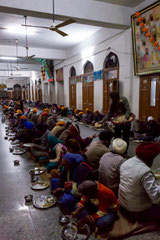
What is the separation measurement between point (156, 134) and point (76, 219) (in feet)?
12.0

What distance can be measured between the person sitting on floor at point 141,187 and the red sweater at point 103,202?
0.16 metres

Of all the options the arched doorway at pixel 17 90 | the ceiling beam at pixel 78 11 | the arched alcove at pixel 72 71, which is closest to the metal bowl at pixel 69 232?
the ceiling beam at pixel 78 11

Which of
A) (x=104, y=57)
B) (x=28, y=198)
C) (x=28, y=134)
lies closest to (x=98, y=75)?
(x=104, y=57)

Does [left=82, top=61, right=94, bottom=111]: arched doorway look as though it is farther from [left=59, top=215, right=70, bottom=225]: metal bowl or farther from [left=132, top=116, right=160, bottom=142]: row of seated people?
[left=59, top=215, right=70, bottom=225]: metal bowl

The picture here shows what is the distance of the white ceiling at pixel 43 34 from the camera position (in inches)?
258

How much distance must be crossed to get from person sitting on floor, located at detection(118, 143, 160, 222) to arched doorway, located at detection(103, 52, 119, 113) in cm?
546

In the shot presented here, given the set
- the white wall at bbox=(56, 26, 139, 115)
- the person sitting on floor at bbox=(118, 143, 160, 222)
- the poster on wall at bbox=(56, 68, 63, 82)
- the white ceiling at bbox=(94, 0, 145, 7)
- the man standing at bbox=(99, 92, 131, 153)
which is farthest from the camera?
the poster on wall at bbox=(56, 68, 63, 82)

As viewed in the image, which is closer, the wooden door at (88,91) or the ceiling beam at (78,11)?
the ceiling beam at (78,11)

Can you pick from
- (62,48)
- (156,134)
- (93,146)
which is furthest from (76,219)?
(62,48)

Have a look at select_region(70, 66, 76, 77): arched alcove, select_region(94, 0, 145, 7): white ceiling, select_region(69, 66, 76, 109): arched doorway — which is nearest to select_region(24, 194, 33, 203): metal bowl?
A: select_region(94, 0, 145, 7): white ceiling

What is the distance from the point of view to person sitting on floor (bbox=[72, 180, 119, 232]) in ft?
5.49

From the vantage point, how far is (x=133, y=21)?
17.6 feet

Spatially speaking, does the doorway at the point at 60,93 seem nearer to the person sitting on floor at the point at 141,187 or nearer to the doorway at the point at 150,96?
the doorway at the point at 150,96

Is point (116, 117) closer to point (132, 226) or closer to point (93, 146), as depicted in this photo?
point (93, 146)
